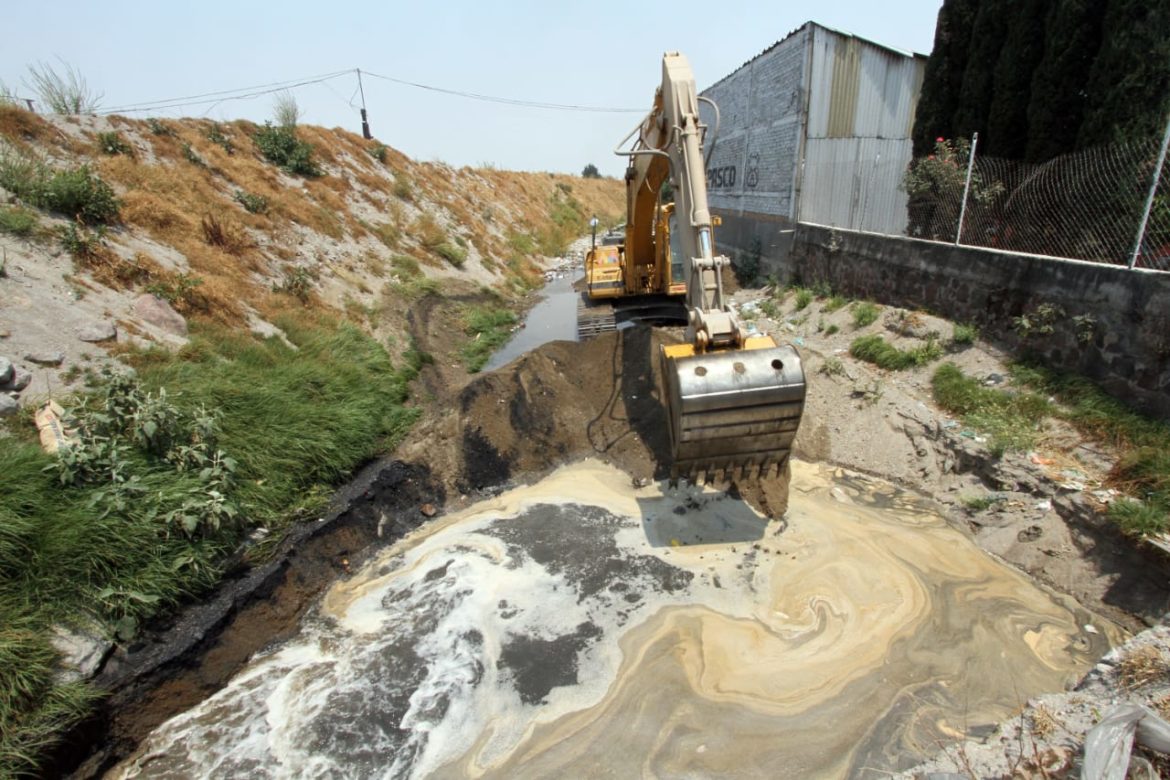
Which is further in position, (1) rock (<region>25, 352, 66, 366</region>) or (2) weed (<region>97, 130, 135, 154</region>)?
(2) weed (<region>97, 130, 135, 154</region>)

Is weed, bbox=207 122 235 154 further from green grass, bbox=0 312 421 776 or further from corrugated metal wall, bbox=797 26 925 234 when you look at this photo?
corrugated metal wall, bbox=797 26 925 234

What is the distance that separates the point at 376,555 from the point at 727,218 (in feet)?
52.4

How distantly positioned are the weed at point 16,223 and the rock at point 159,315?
166cm

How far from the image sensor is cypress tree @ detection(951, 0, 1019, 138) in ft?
30.6

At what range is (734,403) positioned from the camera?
179 inches

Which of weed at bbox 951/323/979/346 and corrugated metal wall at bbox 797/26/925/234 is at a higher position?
corrugated metal wall at bbox 797/26/925/234

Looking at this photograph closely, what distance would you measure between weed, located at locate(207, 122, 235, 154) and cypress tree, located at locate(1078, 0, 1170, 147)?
16.6 metres

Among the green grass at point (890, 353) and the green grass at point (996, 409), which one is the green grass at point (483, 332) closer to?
the green grass at point (890, 353)

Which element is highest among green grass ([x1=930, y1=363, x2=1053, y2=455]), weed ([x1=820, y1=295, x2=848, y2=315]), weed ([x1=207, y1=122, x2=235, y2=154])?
weed ([x1=207, y1=122, x2=235, y2=154])

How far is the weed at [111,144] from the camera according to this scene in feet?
34.7

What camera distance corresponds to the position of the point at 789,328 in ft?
36.4

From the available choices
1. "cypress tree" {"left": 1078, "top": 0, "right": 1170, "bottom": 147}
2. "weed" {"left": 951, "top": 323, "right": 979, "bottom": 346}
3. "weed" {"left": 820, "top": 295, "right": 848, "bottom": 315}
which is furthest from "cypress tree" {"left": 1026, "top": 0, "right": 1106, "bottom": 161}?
"weed" {"left": 820, "top": 295, "right": 848, "bottom": 315}

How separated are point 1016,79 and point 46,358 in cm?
1363

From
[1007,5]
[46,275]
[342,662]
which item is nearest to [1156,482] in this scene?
[342,662]
